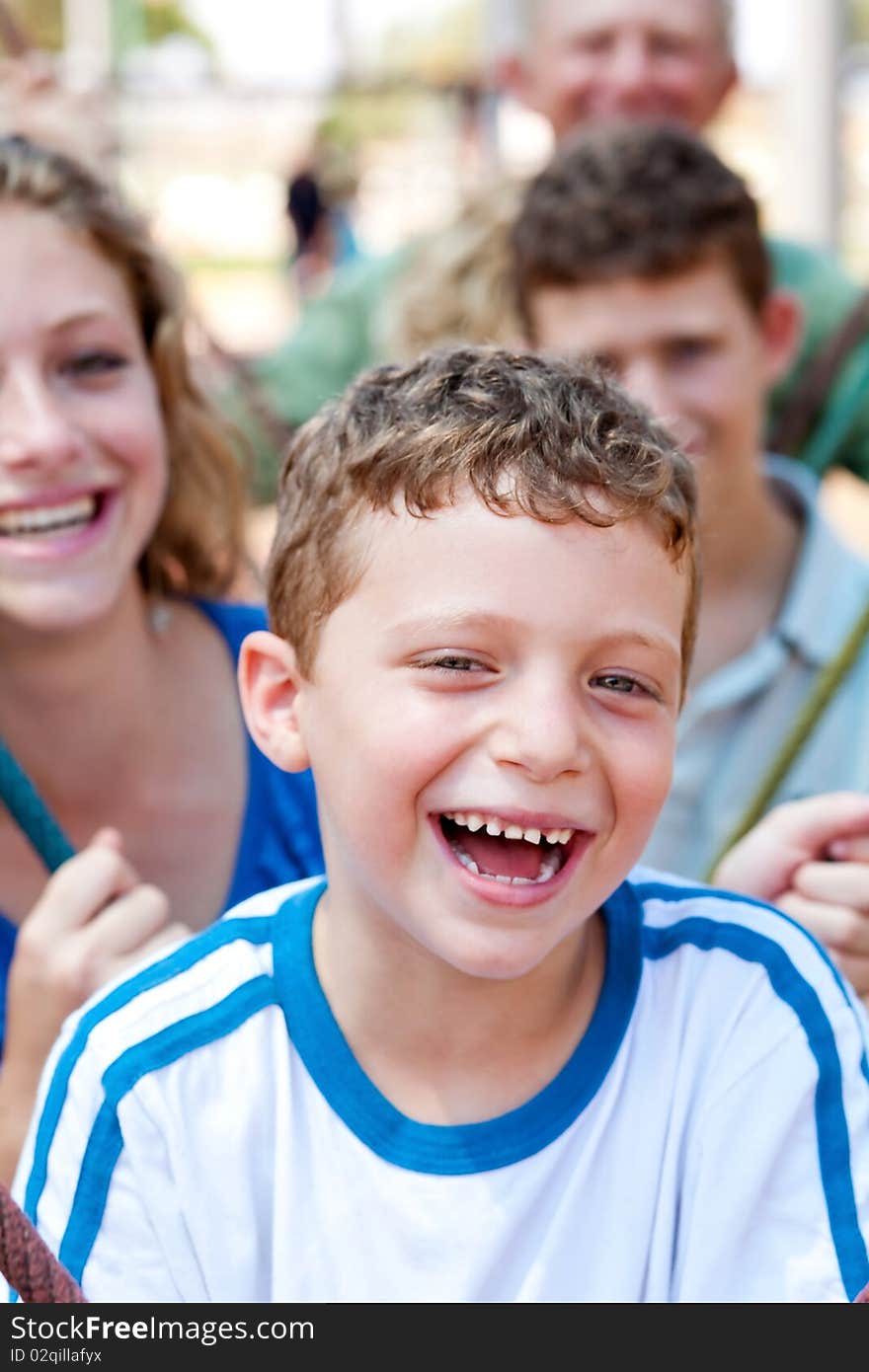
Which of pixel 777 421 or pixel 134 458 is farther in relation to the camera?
pixel 777 421

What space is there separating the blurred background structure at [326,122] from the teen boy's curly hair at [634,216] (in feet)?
0.64

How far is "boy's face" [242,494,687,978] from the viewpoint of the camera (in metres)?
0.70

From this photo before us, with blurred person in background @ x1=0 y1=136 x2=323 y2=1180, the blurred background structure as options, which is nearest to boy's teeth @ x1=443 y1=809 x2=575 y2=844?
blurred person in background @ x1=0 y1=136 x2=323 y2=1180

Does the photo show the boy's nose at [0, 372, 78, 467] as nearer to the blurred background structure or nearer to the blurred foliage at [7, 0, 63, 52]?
the blurred background structure

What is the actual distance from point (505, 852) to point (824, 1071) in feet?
0.59

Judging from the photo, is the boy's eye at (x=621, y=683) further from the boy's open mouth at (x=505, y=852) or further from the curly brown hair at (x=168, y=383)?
the curly brown hair at (x=168, y=383)

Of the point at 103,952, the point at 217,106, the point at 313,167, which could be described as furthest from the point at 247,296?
the point at 103,952

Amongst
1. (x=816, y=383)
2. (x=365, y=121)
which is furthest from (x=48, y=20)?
(x=816, y=383)

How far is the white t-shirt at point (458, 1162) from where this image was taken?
76 centimetres

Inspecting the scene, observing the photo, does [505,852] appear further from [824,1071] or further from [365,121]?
[365,121]

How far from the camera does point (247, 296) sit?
1241 cm

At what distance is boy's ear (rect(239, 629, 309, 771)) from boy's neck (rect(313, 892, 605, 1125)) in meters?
0.09
